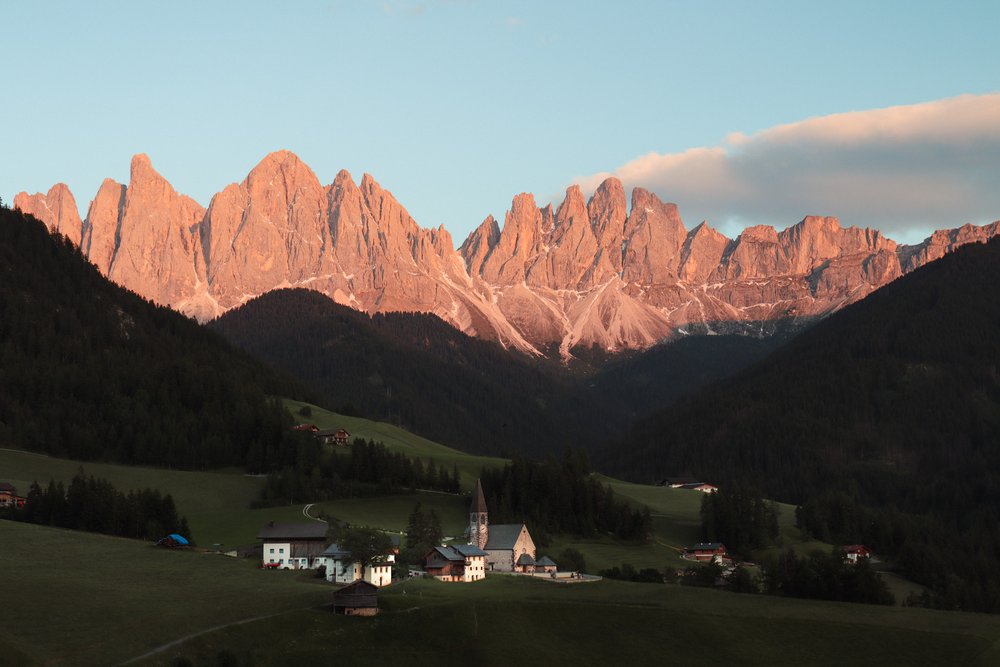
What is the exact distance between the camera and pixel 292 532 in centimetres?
13162

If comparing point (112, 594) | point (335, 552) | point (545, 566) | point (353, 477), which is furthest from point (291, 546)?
point (353, 477)

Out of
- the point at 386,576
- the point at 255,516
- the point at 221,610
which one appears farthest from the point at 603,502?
the point at 221,610

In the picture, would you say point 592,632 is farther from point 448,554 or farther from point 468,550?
point 468,550

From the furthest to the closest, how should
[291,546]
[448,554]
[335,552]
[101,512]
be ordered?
1. [101,512]
2. [291,546]
3. [448,554]
4. [335,552]

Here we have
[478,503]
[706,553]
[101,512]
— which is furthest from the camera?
[706,553]

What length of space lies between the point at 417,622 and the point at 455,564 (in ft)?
94.5

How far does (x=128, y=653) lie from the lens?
266ft

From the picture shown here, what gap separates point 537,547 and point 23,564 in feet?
206

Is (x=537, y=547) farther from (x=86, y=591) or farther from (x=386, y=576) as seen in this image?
→ (x=86, y=591)

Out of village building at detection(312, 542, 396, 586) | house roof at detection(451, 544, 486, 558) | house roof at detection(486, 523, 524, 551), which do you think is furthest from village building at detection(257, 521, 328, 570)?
house roof at detection(486, 523, 524, 551)

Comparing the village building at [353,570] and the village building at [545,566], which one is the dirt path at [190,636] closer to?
the village building at [353,570]

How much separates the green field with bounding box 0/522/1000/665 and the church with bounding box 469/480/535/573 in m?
17.6

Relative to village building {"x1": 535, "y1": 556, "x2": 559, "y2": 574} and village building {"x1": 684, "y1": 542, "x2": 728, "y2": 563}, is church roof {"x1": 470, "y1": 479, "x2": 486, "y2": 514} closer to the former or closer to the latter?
village building {"x1": 535, "y1": 556, "x2": 559, "y2": 574}

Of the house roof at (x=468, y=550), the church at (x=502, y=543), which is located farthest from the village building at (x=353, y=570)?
the church at (x=502, y=543)
